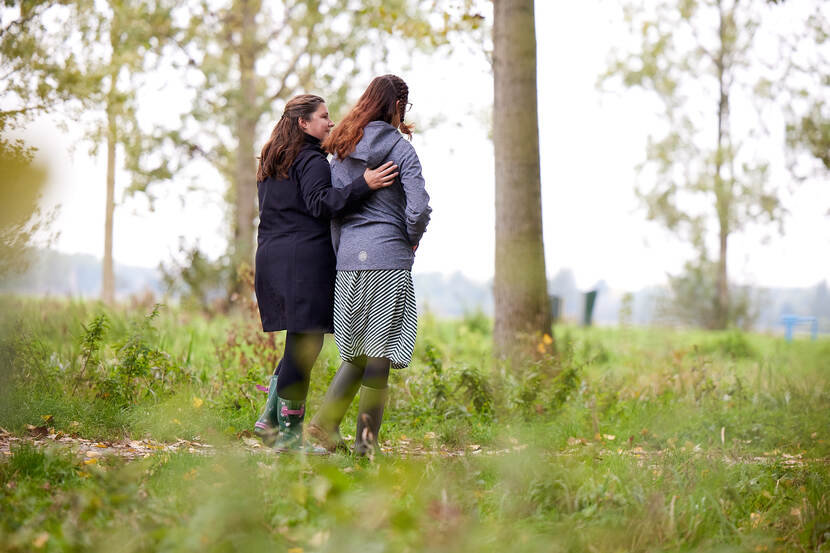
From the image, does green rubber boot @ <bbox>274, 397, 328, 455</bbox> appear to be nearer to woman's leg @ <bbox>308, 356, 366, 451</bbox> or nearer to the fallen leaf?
woman's leg @ <bbox>308, 356, 366, 451</bbox>

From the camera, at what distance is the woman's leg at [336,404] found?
4070 mm

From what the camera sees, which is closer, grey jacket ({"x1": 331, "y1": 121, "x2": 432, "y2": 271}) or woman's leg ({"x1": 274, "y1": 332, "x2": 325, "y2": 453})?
grey jacket ({"x1": 331, "y1": 121, "x2": 432, "y2": 271})

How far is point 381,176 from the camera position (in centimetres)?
393

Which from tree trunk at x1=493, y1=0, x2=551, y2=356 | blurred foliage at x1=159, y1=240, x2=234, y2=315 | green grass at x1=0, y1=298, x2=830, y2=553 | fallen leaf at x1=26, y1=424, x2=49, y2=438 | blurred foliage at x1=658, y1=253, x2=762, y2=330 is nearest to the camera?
green grass at x1=0, y1=298, x2=830, y2=553

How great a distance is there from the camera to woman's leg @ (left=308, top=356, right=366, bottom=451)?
160 inches

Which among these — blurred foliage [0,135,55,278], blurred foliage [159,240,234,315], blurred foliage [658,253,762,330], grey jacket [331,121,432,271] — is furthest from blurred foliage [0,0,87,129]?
blurred foliage [658,253,762,330]

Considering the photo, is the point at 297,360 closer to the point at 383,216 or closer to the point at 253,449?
the point at 253,449

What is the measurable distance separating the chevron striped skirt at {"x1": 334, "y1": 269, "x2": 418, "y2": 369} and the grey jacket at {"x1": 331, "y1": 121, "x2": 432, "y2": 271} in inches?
2.5

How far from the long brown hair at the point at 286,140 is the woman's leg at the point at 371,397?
112 centimetres

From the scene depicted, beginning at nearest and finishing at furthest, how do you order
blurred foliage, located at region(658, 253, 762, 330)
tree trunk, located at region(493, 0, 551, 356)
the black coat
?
the black coat, tree trunk, located at region(493, 0, 551, 356), blurred foliage, located at region(658, 253, 762, 330)

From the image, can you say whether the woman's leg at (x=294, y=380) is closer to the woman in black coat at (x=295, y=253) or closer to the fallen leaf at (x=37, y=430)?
the woman in black coat at (x=295, y=253)

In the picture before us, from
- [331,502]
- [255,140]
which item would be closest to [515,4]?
[331,502]

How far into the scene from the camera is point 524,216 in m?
6.84

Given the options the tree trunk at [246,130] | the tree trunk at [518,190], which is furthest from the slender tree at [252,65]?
the tree trunk at [518,190]
